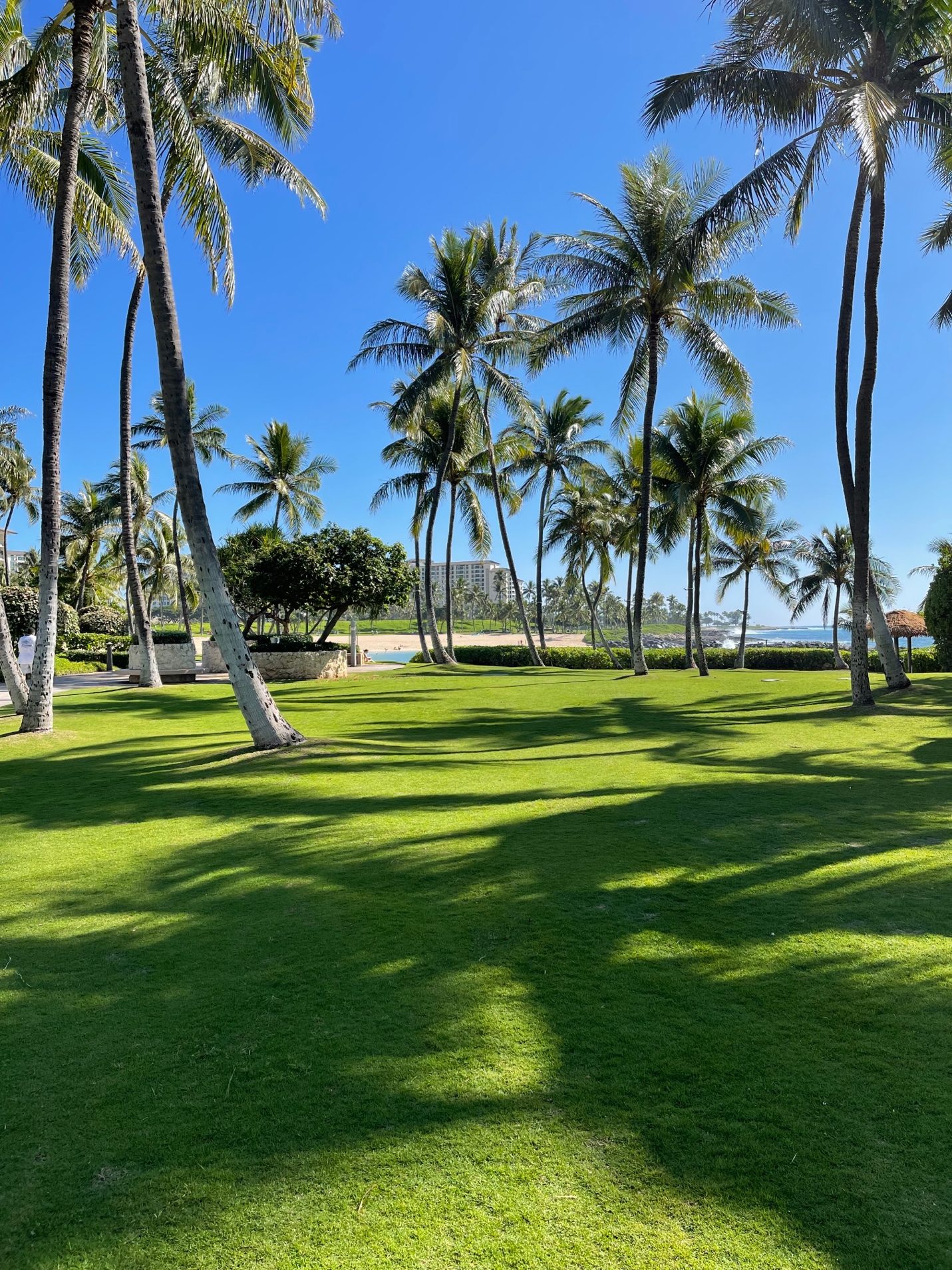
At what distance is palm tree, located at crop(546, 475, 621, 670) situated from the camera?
3353 centimetres

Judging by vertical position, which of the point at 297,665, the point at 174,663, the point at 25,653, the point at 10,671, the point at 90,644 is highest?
the point at 90,644

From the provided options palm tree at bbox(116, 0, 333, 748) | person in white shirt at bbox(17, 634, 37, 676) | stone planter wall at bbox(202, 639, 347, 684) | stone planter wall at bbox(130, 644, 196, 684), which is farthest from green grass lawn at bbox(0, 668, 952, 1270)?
stone planter wall at bbox(130, 644, 196, 684)

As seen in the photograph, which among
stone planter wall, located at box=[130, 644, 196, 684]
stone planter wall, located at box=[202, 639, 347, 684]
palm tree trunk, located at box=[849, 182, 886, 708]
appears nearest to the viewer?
palm tree trunk, located at box=[849, 182, 886, 708]

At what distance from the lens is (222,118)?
12625 mm

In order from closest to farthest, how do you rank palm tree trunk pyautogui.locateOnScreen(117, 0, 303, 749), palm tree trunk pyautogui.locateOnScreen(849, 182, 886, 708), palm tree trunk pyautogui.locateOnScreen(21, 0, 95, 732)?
palm tree trunk pyautogui.locateOnScreen(117, 0, 303, 749)
palm tree trunk pyautogui.locateOnScreen(21, 0, 95, 732)
palm tree trunk pyautogui.locateOnScreen(849, 182, 886, 708)

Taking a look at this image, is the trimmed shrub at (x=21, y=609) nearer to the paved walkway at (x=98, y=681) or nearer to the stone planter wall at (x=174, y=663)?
the paved walkway at (x=98, y=681)

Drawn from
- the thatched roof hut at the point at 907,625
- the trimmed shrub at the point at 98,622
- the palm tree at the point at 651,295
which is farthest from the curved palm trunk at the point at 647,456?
the trimmed shrub at the point at 98,622

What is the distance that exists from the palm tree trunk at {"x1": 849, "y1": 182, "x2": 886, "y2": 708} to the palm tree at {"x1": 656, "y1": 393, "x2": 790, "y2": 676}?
10.8 metres

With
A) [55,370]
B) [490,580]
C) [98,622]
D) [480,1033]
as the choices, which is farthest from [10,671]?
[490,580]

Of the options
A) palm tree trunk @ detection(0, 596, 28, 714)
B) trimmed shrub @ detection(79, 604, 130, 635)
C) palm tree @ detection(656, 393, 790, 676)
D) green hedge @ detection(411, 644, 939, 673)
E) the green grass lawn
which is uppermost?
palm tree @ detection(656, 393, 790, 676)

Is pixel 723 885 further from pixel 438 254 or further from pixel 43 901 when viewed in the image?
pixel 438 254

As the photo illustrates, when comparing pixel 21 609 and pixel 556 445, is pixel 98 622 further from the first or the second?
pixel 556 445

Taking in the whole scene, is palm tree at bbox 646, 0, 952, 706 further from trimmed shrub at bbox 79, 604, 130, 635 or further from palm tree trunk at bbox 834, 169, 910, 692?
trimmed shrub at bbox 79, 604, 130, 635

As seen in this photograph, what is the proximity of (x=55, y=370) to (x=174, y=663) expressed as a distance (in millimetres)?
14049
